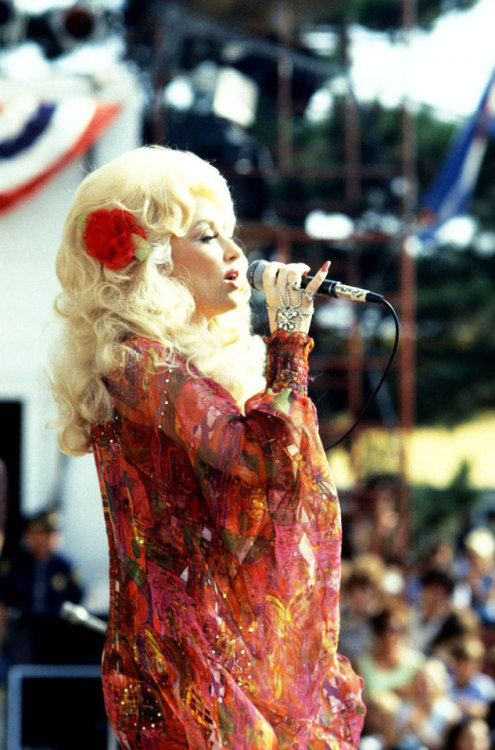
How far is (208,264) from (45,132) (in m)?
3.81

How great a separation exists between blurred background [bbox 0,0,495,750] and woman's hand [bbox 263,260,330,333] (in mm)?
538

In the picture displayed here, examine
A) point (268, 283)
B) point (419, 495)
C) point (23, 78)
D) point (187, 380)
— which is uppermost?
point (23, 78)

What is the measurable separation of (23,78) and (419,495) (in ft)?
44.5

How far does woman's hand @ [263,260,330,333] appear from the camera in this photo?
1.94 meters

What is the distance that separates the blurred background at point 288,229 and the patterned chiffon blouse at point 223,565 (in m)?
0.50

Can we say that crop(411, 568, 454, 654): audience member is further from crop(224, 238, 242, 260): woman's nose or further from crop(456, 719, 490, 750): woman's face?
crop(224, 238, 242, 260): woman's nose

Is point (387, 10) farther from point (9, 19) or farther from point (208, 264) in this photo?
point (208, 264)

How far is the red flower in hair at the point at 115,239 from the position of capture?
79.4 inches

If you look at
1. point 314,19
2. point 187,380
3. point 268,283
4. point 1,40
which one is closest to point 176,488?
point 187,380

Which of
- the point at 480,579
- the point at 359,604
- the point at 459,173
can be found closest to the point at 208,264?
the point at 359,604

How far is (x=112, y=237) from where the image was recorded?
2.02 metres

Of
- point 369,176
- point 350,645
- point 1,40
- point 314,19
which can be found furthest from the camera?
point 314,19

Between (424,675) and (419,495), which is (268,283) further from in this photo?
(419,495)

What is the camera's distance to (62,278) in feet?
6.98
